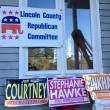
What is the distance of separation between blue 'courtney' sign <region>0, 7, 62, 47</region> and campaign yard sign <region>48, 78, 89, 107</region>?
60 cm

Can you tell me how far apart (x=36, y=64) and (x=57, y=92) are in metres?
0.55

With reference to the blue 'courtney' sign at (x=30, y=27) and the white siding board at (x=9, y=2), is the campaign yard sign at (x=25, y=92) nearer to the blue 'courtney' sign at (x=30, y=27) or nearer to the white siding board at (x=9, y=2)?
the blue 'courtney' sign at (x=30, y=27)

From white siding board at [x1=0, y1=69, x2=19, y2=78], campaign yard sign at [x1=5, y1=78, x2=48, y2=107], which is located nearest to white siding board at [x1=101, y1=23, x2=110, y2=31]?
campaign yard sign at [x1=5, y1=78, x2=48, y2=107]

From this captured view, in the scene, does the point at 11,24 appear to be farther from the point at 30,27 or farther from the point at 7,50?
the point at 7,50

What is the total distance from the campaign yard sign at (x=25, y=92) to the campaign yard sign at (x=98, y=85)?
0.65 metres

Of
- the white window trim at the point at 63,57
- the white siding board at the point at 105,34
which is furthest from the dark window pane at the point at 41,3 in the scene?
the white siding board at the point at 105,34

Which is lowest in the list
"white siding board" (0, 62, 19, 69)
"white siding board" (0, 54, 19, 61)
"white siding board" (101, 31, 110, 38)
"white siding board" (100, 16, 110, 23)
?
"white siding board" (0, 62, 19, 69)

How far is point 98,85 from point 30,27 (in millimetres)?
1347

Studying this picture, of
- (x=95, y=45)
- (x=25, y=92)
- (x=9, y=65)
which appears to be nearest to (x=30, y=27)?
(x=9, y=65)

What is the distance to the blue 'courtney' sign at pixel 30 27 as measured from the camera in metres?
4.61

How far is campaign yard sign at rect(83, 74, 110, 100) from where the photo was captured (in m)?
4.48

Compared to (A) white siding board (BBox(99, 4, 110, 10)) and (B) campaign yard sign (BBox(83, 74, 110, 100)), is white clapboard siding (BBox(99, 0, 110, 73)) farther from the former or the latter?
(B) campaign yard sign (BBox(83, 74, 110, 100))

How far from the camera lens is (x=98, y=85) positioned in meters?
4.55

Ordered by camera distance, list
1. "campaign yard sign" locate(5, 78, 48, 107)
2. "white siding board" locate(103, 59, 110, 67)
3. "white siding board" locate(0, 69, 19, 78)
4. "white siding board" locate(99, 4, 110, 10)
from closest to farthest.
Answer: "campaign yard sign" locate(5, 78, 48, 107) < "white siding board" locate(0, 69, 19, 78) < "white siding board" locate(103, 59, 110, 67) < "white siding board" locate(99, 4, 110, 10)
